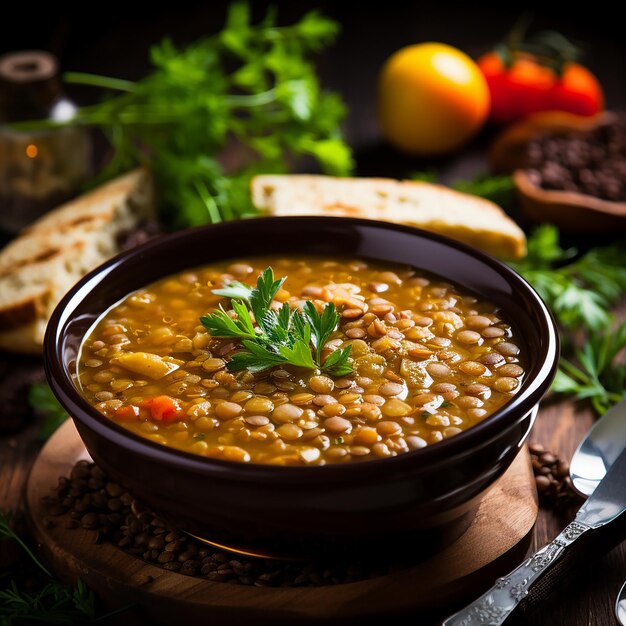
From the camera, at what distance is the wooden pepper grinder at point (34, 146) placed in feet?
15.5

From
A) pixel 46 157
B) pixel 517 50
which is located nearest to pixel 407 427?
pixel 46 157

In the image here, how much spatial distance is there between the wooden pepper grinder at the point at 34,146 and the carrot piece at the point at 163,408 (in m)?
2.54

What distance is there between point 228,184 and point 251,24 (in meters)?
2.38

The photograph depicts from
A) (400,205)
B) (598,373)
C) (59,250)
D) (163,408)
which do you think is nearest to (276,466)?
(163,408)

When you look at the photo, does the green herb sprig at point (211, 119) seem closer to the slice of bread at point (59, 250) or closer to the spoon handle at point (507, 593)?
the slice of bread at point (59, 250)

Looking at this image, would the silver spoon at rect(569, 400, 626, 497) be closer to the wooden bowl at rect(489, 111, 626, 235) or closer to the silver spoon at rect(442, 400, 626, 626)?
the silver spoon at rect(442, 400, 626, 626)

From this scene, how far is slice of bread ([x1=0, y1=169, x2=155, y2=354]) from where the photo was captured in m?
3.96

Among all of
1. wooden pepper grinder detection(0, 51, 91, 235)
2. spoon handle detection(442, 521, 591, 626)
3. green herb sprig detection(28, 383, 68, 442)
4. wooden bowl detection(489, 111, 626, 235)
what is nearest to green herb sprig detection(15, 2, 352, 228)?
wooden pepper grinder detection(0, 51, 91, 235)

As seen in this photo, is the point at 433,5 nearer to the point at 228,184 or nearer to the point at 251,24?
the point at 251,24

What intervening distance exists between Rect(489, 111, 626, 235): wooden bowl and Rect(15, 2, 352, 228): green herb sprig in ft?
2.77

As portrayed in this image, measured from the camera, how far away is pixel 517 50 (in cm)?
578

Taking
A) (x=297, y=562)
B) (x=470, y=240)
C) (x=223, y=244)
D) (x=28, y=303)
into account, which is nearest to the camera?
(x=297, y=562)

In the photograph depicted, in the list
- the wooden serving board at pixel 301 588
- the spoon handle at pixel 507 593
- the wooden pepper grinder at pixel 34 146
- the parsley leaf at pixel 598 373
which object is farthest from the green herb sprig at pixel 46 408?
the parsley leaf at pixel 598 373

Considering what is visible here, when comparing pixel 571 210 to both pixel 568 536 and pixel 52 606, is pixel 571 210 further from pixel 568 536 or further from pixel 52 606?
pixel 52 606
